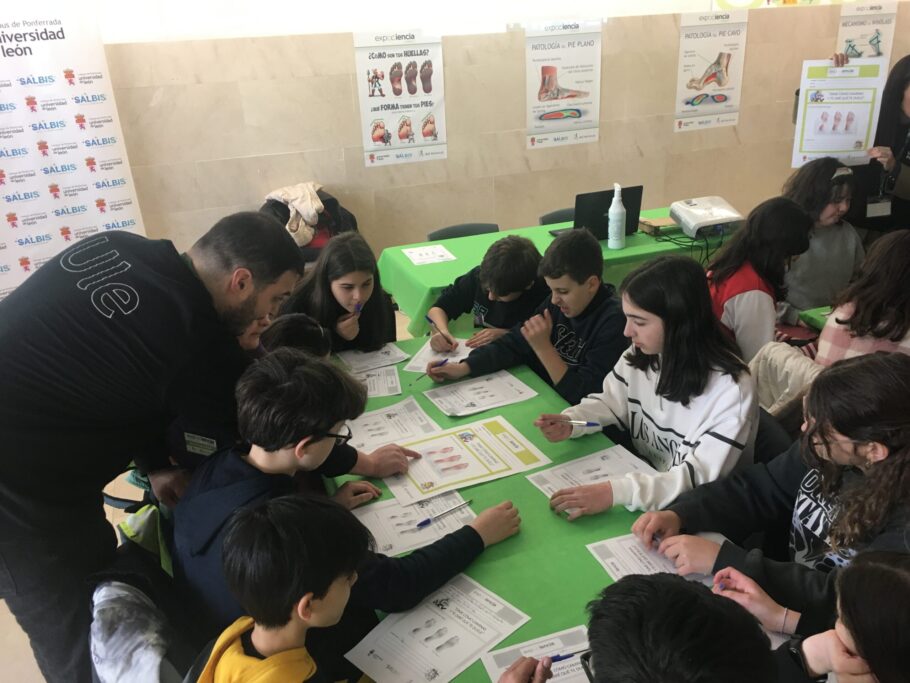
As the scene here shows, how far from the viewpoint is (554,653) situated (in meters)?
1.17

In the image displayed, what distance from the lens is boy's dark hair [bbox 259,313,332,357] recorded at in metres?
1.92

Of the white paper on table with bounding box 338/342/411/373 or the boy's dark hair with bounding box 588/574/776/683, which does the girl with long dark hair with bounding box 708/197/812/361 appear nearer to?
the white paper on table with bounding box 338/342/411/373

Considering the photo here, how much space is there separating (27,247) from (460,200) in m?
2.80

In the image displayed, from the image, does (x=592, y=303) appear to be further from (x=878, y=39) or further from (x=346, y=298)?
(x=878, y=39)

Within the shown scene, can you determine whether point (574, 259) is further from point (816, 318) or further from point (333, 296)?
point (816, 318)

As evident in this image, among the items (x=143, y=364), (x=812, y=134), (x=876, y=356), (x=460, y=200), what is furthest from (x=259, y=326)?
(x=812, y=134)

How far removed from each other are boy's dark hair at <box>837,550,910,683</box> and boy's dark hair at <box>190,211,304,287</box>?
4.29 ft

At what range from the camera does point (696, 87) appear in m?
5.37

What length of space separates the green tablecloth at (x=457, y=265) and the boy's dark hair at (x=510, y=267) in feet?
1.28

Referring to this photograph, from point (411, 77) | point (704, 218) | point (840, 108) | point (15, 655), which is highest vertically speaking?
point (411, 77)

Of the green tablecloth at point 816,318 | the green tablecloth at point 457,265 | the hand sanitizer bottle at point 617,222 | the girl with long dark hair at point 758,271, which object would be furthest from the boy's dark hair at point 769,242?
the hand sanitizer bottle at point 617,222

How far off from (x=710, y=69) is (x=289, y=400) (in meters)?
5.19

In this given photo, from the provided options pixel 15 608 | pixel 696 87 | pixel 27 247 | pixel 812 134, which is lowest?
pixel 15 608

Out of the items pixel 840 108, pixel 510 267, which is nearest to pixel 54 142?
pixel 510 267
